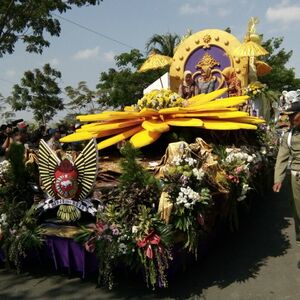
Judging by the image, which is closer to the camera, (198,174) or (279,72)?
(198,174)

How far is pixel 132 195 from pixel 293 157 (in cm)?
154

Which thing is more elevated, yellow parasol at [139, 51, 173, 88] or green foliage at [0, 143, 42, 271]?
yellow parasol at [139, 51, 173, 88]

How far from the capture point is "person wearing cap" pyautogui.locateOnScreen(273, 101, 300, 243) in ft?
11.8

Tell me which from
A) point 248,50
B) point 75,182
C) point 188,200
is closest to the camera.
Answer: point 188,200

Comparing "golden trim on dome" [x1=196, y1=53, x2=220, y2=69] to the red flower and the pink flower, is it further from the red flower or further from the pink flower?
the red flower

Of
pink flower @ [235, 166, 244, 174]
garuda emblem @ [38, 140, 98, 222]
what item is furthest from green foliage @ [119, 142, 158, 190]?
pink flower @ [235, 166, 244, 174]

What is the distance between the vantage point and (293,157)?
3662 mm

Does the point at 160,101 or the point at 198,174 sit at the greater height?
the point at 160,101

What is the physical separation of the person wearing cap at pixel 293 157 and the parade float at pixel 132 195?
35 cm

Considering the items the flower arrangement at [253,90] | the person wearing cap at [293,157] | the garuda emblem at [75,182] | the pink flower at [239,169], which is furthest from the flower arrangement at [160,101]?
the flower arrangement at [253,90]

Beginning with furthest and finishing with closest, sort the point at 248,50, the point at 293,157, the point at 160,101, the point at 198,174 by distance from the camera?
the point at 248,50 < the point at 160,101 < the point at 293,157 < the point at 198,174

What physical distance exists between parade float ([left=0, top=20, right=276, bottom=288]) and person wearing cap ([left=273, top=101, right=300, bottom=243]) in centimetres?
35

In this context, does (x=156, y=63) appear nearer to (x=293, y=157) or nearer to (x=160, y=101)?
(x=160, y=101)

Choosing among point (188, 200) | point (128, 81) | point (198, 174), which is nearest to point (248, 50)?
point (198, 174)
